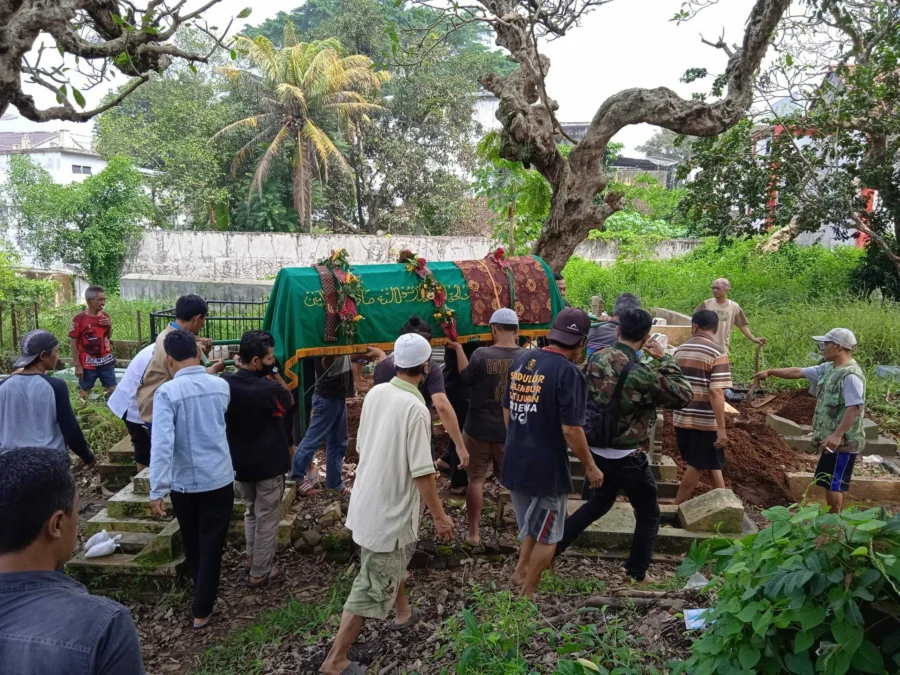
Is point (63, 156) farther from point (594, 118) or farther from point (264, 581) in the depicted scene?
point (264, 581)

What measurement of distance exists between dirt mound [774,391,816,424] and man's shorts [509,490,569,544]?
17.2ft

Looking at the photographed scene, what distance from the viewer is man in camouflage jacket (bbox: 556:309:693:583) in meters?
4.04

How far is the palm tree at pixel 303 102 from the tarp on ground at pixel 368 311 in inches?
696

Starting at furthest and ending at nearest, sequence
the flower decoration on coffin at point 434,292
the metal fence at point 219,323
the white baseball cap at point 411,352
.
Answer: the metal fence at point 219,323, the flower decoration on coffin at point 434,292, the white baseball cap at point 411,352

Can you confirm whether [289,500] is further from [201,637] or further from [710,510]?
[710,510]

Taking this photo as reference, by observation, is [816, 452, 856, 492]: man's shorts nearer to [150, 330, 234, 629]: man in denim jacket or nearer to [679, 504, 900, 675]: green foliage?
[679, 504, 900, 675]: green foliage

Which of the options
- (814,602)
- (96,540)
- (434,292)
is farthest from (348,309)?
(814,602)

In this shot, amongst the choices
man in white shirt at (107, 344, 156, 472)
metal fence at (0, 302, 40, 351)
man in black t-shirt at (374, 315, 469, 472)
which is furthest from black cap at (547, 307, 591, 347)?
metal fence at (0, 302, 40, 351)

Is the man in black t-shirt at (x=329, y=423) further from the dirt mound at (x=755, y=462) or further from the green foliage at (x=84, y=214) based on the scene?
the green foliage at (x=84, y=214)

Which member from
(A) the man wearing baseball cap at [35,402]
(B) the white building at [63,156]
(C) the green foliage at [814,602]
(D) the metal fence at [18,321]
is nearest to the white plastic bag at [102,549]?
(A) the man wearing baseball cap at [35,402]

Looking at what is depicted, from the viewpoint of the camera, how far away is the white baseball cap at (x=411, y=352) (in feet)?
11.7

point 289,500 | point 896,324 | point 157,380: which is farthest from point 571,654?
point 896,324

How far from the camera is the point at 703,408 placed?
518 cm

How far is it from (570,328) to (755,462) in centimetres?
377
